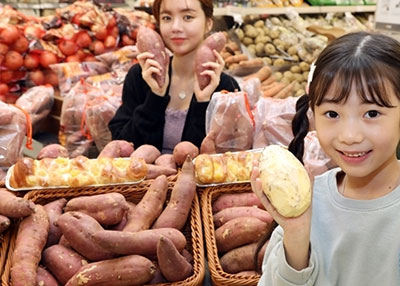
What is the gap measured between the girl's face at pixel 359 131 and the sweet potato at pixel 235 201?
82 centimetres

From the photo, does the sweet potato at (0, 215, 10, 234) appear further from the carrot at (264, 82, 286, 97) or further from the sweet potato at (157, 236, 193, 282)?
the carrot at (264, 82, 286, 97)

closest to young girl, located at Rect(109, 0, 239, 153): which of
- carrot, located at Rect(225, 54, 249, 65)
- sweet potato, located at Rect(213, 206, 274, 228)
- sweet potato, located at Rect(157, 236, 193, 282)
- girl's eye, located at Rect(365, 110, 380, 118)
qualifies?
sweet potato, located at Rect(213, 206, 274, 228)

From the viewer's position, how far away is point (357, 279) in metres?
1.19

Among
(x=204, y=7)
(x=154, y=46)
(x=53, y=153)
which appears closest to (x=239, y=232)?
(x=53, y=153)

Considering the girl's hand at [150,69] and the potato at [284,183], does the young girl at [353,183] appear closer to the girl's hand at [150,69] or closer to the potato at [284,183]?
the potato at [284,183]

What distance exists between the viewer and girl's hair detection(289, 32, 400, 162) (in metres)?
1.10

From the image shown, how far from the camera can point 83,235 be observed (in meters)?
1.62

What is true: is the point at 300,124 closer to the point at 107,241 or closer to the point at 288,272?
the point at 288,272

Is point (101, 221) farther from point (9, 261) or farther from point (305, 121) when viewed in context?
point (305, 121)

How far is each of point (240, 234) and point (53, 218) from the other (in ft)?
2.24

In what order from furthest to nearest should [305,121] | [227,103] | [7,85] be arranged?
[7,85]
[227,103]
[305,121]

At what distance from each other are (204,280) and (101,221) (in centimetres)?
42

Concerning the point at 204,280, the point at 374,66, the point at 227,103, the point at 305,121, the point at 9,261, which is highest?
the point at 374,66

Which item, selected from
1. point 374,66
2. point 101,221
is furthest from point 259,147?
point 374,66
